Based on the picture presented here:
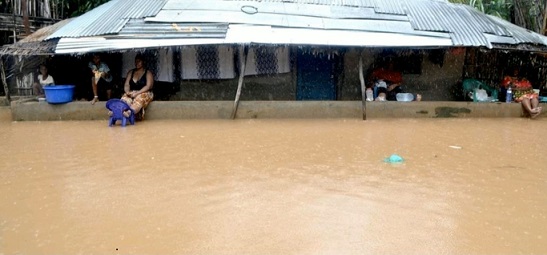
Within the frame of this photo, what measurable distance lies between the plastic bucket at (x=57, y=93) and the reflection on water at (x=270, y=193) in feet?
3.74

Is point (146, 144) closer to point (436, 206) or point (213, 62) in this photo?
point (213, 62)

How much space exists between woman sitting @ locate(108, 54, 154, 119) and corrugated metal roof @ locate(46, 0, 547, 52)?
0.76 m

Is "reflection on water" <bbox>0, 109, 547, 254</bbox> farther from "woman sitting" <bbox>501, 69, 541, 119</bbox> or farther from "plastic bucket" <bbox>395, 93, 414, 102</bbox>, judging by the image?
"plastic bucket" <bbox>395, 93, 414, 102</bbox>

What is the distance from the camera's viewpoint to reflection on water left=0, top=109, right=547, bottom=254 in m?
3.29

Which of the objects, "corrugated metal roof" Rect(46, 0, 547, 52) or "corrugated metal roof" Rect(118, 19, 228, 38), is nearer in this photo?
"corrugated metal roof" Rect(118, 19, 228, 38)

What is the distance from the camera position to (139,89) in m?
8.67

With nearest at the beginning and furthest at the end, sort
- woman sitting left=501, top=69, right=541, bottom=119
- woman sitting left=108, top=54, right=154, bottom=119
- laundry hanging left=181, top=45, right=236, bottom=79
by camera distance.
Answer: woman sitting left=108, top=54, right=154, bottom=119, woman sitting left=501, top=69, right=541, bottom=119, laundry hanging left=181, top=45, right=236, bottom=79

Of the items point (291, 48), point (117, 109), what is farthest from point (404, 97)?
point (117, 109)

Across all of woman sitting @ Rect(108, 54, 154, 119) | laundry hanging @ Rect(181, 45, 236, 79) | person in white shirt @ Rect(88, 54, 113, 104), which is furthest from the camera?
laundry hanging @ Rect(181, 45, 236, 79)

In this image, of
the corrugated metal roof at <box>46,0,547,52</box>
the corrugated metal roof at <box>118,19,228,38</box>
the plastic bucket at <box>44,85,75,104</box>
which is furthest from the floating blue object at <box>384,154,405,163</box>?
the plastic bucket at <box>44,85,75,104</box>

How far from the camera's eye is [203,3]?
916 cm

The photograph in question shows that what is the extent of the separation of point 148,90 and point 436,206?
6163 mm

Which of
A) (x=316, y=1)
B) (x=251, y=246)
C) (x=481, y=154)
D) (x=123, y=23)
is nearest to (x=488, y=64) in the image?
(x=316, y=1)

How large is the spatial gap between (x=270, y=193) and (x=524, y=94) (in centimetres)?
760
